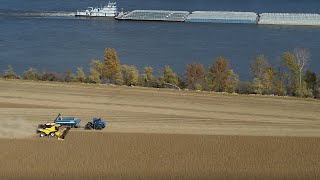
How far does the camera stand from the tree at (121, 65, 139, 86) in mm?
9812

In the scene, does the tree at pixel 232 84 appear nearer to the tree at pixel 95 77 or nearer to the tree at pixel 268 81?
the tree at pixel 268 81

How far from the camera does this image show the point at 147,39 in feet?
49.4

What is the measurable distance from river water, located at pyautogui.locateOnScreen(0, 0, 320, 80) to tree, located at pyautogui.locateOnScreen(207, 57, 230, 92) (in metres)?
1.61

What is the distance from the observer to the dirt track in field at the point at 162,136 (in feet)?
20.1

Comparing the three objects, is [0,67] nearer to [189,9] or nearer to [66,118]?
[66,118]

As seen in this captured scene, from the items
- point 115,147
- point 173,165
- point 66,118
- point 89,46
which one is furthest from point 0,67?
point 173,165

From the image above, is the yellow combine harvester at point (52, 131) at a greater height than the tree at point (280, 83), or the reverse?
the tree at point (280, 83)

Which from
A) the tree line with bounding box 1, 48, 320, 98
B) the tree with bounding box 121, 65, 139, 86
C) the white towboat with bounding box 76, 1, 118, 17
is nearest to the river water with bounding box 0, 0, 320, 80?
the white towboat with bounding box 76, 1, 118, 17

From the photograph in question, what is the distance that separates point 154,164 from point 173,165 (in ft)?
0.75

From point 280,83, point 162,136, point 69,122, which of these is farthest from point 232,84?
point 69,122

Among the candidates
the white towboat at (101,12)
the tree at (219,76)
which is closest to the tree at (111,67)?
the tree at (219,76)

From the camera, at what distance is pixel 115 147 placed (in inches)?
265

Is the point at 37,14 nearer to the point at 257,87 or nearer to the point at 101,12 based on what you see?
the point at 101,12

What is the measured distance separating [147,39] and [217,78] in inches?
224
